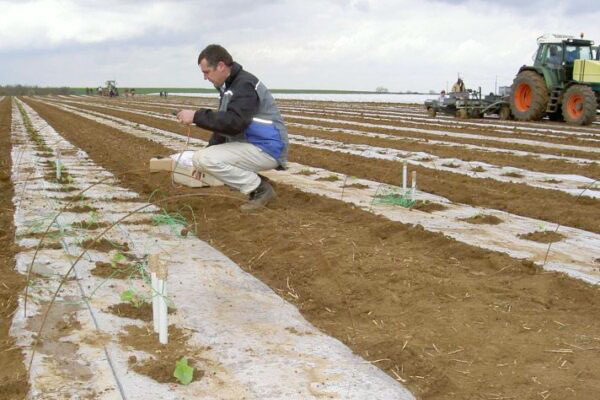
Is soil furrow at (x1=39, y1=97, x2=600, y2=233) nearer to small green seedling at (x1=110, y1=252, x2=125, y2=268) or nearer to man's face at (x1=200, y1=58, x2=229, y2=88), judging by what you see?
man's face at (x1=200, y1=58, x2=229, y2=88)

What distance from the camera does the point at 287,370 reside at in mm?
2480

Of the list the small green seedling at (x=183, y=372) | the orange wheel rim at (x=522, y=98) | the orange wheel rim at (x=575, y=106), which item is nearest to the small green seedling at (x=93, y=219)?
the small green seedling at (x=183, y=372)

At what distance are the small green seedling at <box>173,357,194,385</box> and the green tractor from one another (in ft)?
47.2

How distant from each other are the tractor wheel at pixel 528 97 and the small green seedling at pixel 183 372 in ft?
49.5

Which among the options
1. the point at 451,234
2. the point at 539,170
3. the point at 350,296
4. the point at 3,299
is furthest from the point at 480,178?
the point at 3,299

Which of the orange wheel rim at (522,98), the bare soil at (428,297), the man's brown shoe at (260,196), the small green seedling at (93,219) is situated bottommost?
the bare soil at (428,297)

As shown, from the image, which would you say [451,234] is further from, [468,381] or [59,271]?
[59,271]

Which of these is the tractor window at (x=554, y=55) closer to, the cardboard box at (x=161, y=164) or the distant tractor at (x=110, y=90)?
the cardboard box at (x=161, y=164)

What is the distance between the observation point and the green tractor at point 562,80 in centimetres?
1485

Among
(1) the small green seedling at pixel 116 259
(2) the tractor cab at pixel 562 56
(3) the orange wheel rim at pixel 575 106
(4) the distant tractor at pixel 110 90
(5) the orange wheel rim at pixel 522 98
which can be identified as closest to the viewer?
(1) the small green seedling at pixel 116 259

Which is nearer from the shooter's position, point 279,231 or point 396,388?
point 396,388

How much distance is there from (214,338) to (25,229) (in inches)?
99.3

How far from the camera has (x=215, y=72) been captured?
15.7ft

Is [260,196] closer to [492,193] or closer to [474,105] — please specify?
[492,193]
